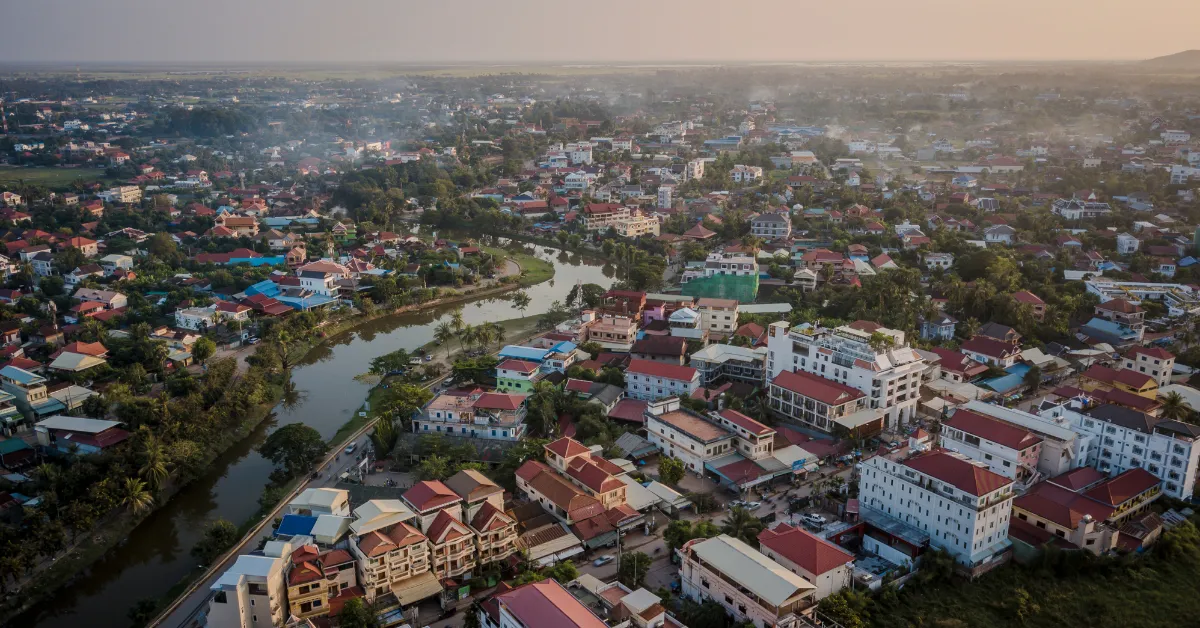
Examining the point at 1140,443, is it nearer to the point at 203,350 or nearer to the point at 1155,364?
the point at 1155,364

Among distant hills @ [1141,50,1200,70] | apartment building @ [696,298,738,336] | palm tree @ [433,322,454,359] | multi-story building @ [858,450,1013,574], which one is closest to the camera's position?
multi-story building @ [858,450,1013,574]

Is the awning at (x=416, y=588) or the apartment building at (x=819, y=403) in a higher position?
the apartment building at (x=819, y=403)

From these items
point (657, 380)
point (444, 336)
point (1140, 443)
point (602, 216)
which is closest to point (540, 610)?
point (657, 380)

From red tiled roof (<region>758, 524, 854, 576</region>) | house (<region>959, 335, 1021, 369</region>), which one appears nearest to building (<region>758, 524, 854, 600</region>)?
red tiled roof (<region>758, 524, 854, 576</region>)

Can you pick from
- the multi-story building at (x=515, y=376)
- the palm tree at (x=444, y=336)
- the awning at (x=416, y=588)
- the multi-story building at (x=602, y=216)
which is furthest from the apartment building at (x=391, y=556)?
the multi-story building at (x=602, y=216)

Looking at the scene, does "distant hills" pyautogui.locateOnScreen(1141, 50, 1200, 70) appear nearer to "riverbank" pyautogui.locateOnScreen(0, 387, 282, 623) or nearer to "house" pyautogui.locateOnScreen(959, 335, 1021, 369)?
"house" pyautogui.locateOnScreen(959, 335, 1021, 369)

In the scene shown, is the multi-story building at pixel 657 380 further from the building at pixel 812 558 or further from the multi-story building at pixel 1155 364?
the multi-story building at pixel 1155 364
